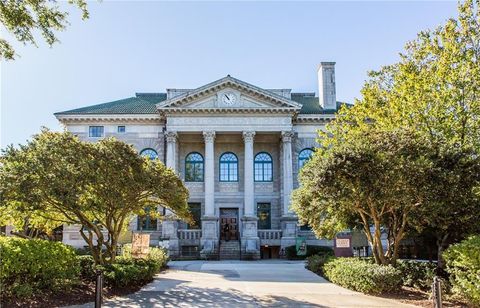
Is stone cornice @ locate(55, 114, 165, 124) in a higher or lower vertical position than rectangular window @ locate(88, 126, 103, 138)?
higher

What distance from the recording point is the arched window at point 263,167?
40.1 metres

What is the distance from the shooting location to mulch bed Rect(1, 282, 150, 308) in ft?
35.6

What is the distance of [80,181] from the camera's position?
13984 millimetres

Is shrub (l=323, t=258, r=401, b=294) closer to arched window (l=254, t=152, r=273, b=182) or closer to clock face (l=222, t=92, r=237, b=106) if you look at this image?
clock face (l=222, t=92, r=237, b=106)

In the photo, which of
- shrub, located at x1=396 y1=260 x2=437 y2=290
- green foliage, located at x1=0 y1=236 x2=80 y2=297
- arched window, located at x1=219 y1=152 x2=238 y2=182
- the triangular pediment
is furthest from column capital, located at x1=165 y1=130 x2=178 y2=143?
green foliage, located at x1=0 y1=236 x2=80 y2=297

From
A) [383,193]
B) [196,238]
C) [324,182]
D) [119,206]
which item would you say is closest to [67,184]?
[119,206]

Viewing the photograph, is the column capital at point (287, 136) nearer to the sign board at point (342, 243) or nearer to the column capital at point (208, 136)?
the column capital at point (208, 136)

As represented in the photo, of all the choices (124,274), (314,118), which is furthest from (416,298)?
(314,118)

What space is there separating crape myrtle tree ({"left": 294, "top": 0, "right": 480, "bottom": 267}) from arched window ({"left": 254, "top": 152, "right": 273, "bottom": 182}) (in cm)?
1746

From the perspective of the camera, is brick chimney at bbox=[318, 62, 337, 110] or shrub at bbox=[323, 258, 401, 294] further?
brick chimney at bbox=[318, 62, 337, 110]

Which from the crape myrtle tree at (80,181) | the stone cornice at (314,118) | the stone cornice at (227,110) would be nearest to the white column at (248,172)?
the stone cornice at (227,110)

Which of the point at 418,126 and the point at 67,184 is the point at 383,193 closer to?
the point at 418,126

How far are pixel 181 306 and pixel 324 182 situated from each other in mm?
6019

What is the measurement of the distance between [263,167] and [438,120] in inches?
913
